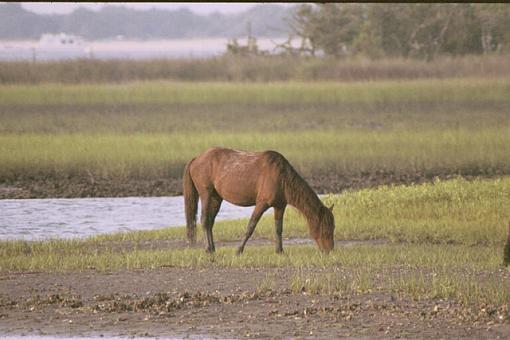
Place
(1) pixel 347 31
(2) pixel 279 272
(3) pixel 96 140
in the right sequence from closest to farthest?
(2) pixel 279 272
(3) pixel 96 140
(1) pixel 347 31

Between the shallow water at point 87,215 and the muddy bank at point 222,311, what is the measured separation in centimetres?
368

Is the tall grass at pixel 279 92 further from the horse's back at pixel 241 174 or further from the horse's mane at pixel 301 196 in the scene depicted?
the horse's mane at pixel 301 196

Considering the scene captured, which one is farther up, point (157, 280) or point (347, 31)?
point (347, 31)

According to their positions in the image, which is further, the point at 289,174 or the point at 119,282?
the point at 289,174

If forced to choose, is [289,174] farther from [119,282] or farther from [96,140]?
[96,140]

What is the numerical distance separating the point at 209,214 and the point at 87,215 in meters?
3.77

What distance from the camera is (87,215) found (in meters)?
16.9

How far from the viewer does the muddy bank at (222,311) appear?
10297 millimetres

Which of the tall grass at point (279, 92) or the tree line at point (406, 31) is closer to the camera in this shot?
the tall grass at point (279, 92)

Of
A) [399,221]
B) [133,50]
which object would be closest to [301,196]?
[399,221]

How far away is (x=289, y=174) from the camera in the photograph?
12.9m

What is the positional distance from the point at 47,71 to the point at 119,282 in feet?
34.1

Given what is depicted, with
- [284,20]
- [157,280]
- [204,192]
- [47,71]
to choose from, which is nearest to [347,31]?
[284,20]

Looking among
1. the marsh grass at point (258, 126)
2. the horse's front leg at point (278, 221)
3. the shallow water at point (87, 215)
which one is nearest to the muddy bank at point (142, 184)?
the marsh grass at point (258, 126)
